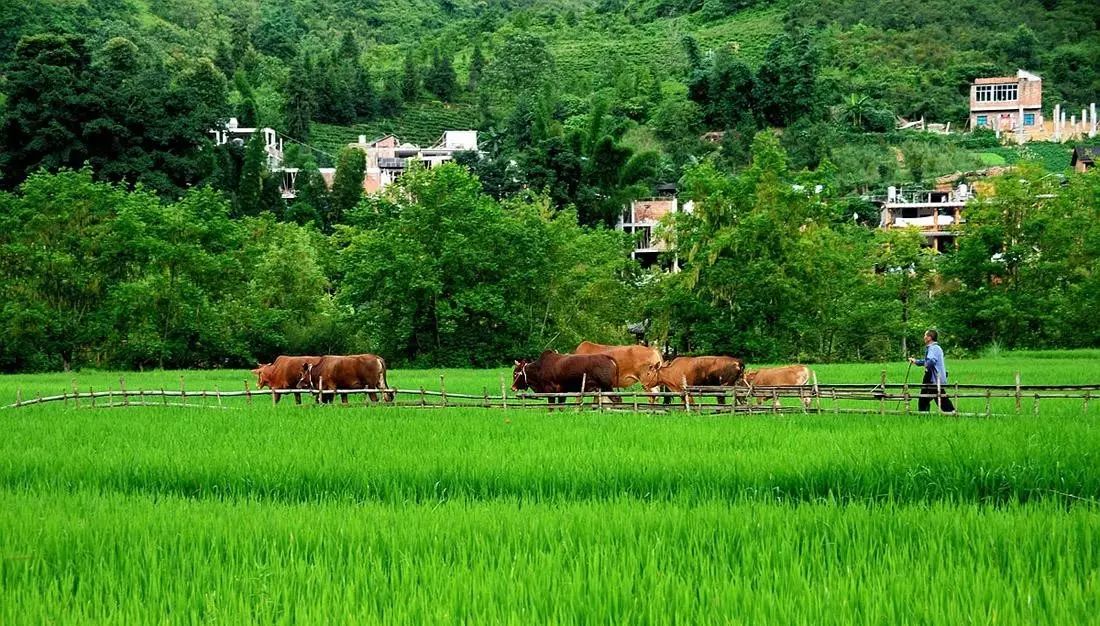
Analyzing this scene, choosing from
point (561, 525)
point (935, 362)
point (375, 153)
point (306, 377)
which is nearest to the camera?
point (561, 525)

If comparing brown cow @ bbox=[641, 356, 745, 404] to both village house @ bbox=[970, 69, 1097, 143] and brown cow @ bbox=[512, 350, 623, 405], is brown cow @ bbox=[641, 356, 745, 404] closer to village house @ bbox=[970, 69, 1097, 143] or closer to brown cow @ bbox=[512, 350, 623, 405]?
brown cow @ bbox=[512, 350, 623, 405]

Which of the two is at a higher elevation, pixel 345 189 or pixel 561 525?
pixel 345 189

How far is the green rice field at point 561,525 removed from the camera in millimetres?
5344

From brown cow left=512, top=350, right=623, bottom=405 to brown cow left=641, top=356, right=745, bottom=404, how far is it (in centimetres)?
107

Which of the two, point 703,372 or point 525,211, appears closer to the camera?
point 703,372

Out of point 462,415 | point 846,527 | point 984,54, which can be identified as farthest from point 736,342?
point 984,54

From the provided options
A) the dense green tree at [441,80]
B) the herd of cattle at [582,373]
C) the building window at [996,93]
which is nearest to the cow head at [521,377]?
the herd of cattle at [582,373]

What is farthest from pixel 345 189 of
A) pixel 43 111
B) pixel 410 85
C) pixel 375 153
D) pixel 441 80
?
pixel 441 80

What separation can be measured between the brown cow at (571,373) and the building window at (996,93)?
7536cm

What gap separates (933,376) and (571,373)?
7433 mm

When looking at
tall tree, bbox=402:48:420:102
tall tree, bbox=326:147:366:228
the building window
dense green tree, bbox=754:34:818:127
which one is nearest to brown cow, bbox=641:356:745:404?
tall tree, bbox=326:147:366:228

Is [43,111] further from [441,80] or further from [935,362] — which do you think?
[441,80]

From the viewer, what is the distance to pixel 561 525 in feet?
23.7

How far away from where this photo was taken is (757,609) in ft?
16.9
